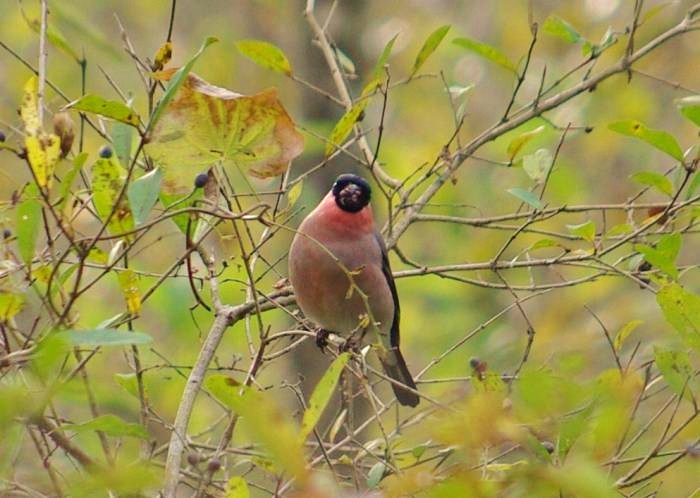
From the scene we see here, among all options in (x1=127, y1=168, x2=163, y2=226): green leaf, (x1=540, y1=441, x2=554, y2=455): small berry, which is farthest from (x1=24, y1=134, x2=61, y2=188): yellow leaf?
(x1=540, y1=441, x2=554, y2=455): small berry

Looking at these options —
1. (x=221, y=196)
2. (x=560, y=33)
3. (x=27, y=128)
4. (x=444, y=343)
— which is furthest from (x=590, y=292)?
(x=27, y=128)

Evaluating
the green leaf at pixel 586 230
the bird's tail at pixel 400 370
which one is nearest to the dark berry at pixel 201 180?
the green leaf at pixel 586 230

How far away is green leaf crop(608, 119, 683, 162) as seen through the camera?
2725 mm

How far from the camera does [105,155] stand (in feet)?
8.11

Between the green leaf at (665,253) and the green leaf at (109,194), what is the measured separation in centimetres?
112

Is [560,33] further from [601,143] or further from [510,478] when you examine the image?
[601,143]

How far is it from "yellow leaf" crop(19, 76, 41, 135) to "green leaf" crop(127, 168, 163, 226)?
21cm

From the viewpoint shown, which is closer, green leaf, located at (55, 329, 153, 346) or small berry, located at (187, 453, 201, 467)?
green leaf, located at (55, 329, 153, 346)

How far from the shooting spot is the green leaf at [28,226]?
2156mm

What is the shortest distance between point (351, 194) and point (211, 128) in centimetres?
194

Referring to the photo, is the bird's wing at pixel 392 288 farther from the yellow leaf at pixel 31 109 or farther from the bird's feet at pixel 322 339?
the yellow leaf at pixel 31 109

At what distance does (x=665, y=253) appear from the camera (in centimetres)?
272

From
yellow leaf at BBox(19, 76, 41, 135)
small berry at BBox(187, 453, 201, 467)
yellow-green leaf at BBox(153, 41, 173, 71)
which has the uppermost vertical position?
yellow-green leaf at BBox(153, 41, 173, 71)

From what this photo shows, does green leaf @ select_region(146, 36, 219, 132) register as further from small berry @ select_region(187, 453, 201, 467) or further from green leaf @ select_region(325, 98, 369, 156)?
green leaf @ select_region(325, 98, 369, 156)
